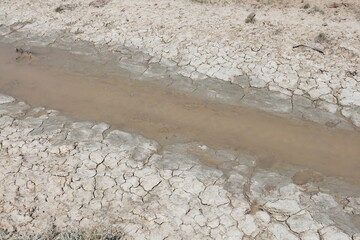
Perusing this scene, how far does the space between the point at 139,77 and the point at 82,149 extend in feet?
8.31

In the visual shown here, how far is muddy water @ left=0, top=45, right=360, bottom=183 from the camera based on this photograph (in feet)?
19.1

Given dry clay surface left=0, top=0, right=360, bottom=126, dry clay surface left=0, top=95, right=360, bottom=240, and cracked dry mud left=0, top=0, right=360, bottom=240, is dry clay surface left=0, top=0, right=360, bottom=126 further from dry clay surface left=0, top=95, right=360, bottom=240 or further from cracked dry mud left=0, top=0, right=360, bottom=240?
dry clay surface left=0, top=95, right=360, bottom=240

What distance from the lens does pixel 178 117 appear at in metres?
6.75

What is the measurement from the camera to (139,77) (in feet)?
26.0

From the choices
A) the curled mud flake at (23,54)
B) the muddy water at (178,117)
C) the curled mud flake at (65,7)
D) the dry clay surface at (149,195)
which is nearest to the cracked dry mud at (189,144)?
the dry clay surface at (149,195)

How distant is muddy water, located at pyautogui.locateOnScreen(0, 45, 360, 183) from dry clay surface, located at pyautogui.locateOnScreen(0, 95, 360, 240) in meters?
0.43

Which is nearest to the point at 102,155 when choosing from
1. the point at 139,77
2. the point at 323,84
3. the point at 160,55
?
the point at 139,77

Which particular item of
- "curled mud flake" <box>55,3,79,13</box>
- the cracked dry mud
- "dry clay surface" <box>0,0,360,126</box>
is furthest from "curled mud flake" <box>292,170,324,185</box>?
"curled mud flake" <box>55,3,79,13</box>

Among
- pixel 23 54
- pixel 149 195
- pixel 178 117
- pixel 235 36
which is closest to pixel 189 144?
pixel 178 117

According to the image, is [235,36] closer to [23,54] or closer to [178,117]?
[178,117]

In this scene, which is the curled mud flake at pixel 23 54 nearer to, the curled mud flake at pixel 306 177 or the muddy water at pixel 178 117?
the muddy water at pixel 178 117

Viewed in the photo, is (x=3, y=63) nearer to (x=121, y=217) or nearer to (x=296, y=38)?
(x=121, y=217)

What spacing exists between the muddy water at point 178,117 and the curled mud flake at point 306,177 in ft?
0.48

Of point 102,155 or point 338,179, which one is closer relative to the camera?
point 338,179
